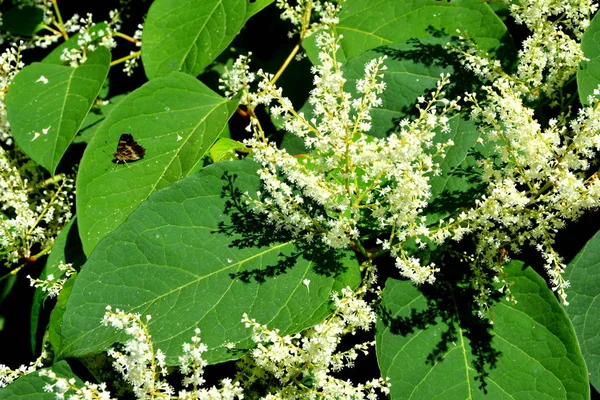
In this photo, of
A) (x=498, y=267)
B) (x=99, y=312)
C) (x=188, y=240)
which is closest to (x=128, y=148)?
(x=188, y=240)

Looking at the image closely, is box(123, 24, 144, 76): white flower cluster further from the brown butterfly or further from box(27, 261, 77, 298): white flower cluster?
box(27, 261, 77, 298): white flower cluster

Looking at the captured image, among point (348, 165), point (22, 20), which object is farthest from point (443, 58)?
point (22, 20)

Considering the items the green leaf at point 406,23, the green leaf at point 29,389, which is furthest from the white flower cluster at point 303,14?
the green leaf at point 29,389

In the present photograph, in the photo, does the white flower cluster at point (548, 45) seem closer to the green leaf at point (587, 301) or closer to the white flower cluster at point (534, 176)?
the white flower cluster at point (534, 176)

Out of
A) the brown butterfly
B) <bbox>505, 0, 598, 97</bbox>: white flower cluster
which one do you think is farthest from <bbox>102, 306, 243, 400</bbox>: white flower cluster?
<bbox>505, 0, 598, 97</bbox>: white flower cluster

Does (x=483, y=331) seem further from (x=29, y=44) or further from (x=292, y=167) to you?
(x=29, y=44)

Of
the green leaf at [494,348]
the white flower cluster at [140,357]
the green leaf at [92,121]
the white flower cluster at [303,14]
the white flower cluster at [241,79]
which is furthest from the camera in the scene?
the green leaf at [92,121]

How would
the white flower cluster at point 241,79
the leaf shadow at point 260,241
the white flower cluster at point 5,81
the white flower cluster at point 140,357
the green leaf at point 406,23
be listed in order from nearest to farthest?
the white flower cluster at point 140,357 → the leaf shadow at point 260,241 → the white flower cluster at point 241,79 → the green leaf at point 406,23 → the white flower cluster at point 5,81
